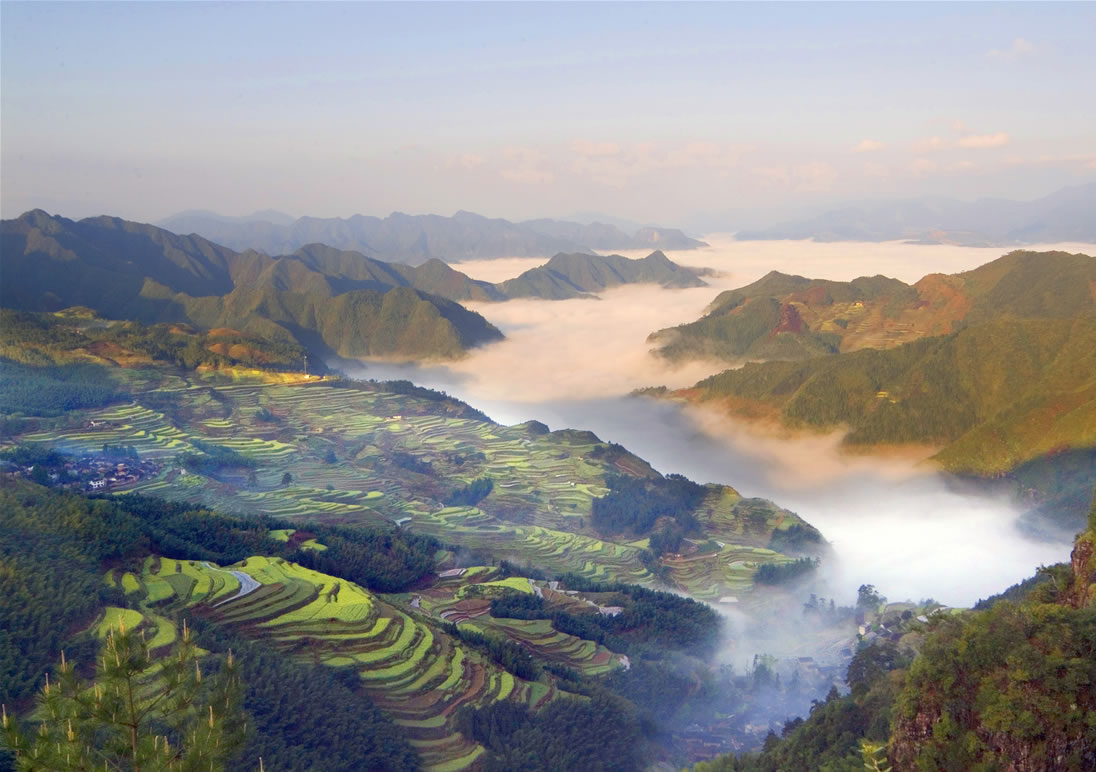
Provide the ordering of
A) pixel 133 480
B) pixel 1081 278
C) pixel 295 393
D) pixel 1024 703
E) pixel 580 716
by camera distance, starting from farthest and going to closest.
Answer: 1. pixel 1081 278
2. pixel 295 393
3. pixel 133 480
4. pixel 580 716
5. pixel 1024 703

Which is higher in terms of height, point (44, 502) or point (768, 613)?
point (44, 502)

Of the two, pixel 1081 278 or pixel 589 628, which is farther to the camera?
pixel 1081 278

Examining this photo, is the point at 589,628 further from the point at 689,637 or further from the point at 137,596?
the point at 137,596

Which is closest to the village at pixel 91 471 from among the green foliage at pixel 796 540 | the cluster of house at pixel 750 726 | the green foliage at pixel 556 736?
the green foliage at pixel 556 736

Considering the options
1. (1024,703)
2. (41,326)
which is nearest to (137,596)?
(1024,703)

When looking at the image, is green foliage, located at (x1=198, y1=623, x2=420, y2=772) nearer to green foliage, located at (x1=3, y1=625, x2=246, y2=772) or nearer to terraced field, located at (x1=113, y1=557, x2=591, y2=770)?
terraced field, located at (x1=113, y1=557, x2=591, y2=770)

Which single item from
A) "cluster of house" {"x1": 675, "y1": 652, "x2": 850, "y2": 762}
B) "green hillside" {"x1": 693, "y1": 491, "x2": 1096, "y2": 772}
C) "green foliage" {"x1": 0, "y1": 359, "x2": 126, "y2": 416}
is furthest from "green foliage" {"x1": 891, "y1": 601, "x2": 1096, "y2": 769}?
"green foliage" {"x1": 0, "y1": 359, "x2": 126, "y2": 416}

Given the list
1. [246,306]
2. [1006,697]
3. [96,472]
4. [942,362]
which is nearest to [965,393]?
[942,362]
